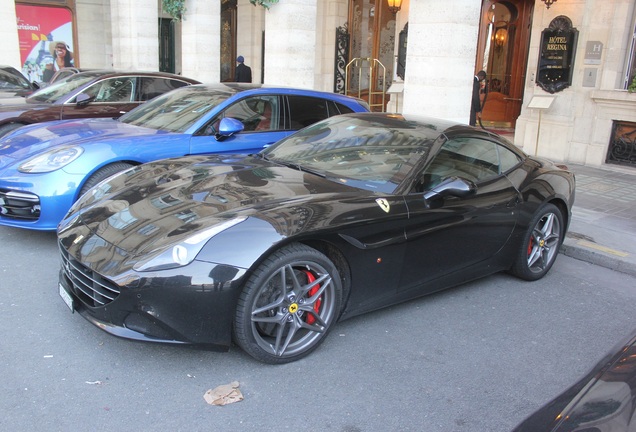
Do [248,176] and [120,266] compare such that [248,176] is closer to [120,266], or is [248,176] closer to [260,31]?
[120,266]

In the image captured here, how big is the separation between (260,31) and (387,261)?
17.2 m

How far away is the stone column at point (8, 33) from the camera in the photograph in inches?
625

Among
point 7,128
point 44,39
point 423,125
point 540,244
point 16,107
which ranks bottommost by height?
point 540,244

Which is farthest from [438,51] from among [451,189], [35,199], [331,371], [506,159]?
[331,371]

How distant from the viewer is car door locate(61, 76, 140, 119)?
8656 millimetres

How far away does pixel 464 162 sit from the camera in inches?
189

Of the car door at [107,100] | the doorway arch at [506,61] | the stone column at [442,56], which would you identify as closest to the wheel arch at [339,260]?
the stone column at [442,56]

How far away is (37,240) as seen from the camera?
5691mm

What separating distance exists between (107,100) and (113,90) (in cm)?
21

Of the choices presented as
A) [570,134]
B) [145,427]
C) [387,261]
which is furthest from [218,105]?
[570,134]

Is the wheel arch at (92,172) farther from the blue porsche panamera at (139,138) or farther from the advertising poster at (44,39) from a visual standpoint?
the advertising poster at (44,39)

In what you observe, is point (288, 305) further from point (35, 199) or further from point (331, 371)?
point (35, 199)

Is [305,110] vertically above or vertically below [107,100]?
above

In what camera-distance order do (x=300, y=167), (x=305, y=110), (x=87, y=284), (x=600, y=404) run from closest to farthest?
(x=600, y=404), (x=87, y=284), (x=300, y=167), (x=305, y=110)
